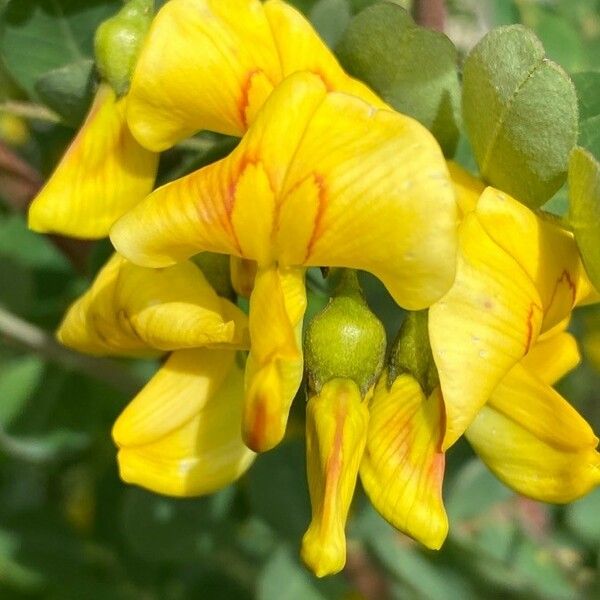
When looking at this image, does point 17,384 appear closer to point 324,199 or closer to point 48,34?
point 48,34

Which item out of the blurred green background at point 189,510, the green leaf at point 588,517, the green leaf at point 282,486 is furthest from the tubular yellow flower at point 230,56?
the green leaf at point 588,517

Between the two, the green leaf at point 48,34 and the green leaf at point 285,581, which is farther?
the green leaf at point 285,581

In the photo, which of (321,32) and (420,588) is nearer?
(321,32)

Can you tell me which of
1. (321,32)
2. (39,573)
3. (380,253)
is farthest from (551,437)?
(39,573)

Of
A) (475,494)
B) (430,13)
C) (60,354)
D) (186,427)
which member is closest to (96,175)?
(186,427)

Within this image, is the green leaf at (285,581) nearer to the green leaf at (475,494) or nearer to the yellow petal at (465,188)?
the green leaf at (475,494)

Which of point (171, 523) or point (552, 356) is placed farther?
point (171, 523)

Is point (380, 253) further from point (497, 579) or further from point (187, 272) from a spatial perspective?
point (497, 579)
